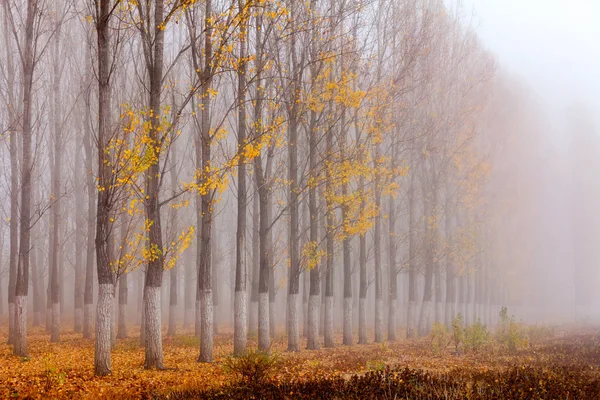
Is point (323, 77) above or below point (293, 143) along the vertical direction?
above

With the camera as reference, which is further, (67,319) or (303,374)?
(67,319)

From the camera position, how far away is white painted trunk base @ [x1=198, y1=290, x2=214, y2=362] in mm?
13602

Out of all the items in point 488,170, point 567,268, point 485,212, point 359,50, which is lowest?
point 567,268

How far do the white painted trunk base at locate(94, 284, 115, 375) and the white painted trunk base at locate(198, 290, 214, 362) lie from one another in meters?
3.03

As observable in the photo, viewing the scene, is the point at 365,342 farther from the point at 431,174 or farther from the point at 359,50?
the point at 431,174

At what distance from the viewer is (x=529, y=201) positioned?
168 feet

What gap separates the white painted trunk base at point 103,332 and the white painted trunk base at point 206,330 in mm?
3029

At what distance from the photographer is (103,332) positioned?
429 inches

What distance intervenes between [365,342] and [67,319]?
17.6 m

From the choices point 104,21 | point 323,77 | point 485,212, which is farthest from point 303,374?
point 485,212

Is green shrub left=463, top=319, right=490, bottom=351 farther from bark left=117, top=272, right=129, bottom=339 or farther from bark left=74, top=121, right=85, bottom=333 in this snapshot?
bark left=74, top=121, right=85, bottom=333

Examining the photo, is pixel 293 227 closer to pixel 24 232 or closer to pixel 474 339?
pixel 474 339

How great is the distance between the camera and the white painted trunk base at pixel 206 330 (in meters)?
13.6

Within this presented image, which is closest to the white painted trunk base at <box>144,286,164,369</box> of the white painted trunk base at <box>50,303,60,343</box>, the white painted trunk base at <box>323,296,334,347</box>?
the white painted trunk base at <box>50,303,60,343</box>
